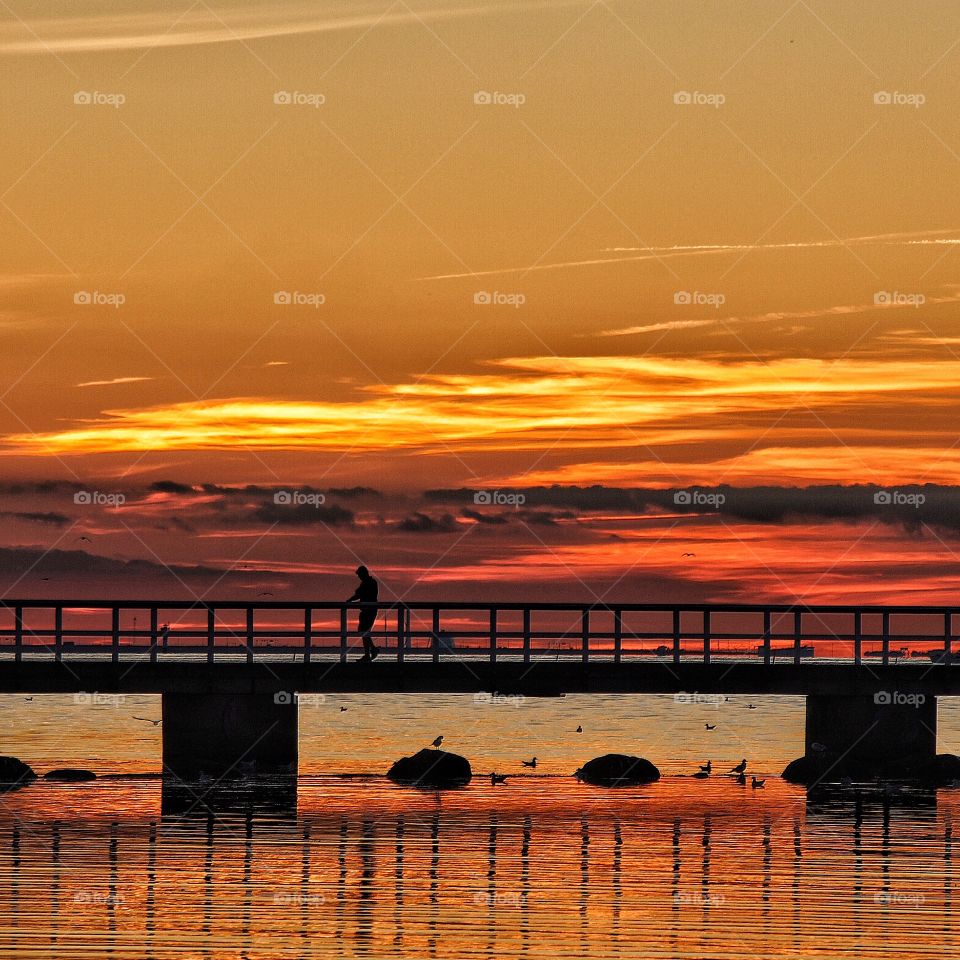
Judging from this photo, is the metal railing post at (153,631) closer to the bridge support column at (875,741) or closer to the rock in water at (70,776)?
the rock in water at (70,776)

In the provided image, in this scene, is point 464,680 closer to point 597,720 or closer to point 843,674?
point 843,674

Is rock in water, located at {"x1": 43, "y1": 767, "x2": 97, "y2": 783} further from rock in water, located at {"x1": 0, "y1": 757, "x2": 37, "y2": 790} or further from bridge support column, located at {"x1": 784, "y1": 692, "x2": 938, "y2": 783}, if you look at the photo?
bridge support column, located at {"x1": 784, "y1": 692, "x2": 938, "y2": 783}

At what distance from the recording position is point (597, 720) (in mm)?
87438

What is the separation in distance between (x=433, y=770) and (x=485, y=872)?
13.7 m

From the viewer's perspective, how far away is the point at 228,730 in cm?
3672

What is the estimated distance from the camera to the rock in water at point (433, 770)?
38.0 meters

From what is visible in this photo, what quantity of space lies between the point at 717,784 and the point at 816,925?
59.3 feet

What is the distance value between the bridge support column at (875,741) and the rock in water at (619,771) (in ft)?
10.1

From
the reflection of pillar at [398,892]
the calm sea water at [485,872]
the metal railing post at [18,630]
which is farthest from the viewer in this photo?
the metal railing post at [18,630]

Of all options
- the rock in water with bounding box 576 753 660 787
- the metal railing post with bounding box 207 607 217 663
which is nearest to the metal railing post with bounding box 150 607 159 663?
the metal railing post with bounding box 207 607 217 663

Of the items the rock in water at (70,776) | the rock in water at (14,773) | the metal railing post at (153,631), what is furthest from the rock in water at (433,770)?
the rock in water at (14,773)

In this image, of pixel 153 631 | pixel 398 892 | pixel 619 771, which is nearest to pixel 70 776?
pixel 153 631

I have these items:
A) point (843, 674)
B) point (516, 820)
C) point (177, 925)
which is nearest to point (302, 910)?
point (177, 925)

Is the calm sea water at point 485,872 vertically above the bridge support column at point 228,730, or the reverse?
the bridge support column at point 228,730
